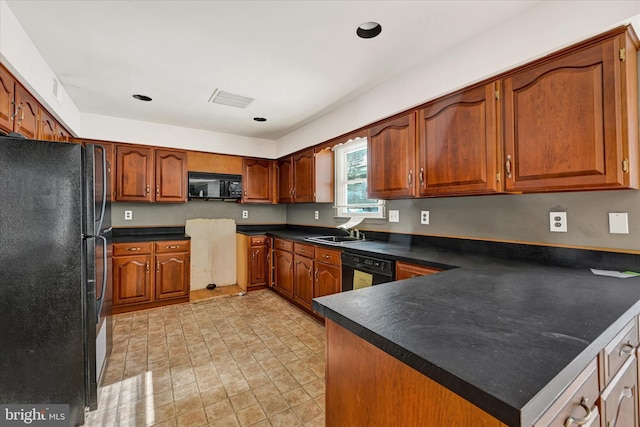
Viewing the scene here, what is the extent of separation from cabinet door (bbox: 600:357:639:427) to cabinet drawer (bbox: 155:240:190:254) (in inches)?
152

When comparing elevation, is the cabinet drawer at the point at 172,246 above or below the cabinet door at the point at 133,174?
below

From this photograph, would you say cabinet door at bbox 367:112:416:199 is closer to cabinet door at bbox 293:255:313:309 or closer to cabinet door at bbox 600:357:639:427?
cabinet door at bbox 293:255:313:309

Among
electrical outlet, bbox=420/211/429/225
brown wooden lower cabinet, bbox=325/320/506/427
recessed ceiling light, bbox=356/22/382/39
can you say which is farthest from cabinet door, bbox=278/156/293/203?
brown wooden lower cabinet, bbox=325/320/506/427

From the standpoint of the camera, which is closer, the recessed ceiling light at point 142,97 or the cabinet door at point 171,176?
the recessed ceiling light at point 142,97

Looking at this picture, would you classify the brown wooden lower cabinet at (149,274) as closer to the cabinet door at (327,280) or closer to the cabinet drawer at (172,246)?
the cabinet drawer at (172,246)

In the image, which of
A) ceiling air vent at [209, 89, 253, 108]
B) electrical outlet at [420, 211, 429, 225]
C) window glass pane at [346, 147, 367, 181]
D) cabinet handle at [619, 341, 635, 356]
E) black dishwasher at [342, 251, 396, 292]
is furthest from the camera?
window glass pane at [346, 147, 367, 181]

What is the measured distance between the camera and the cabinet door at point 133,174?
3568 millimetres

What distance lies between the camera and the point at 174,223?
4176 millimetres

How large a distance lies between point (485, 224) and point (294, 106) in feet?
7.55

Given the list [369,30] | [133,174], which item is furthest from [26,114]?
[369,30]

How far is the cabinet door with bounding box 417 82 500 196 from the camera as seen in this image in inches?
72.9

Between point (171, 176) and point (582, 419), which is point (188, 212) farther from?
point (582, 419)

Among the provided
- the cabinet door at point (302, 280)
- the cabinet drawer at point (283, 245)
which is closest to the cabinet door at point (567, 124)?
the cabinet door at point (302, 280)

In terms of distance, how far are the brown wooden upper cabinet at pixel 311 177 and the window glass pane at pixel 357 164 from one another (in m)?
0.27
